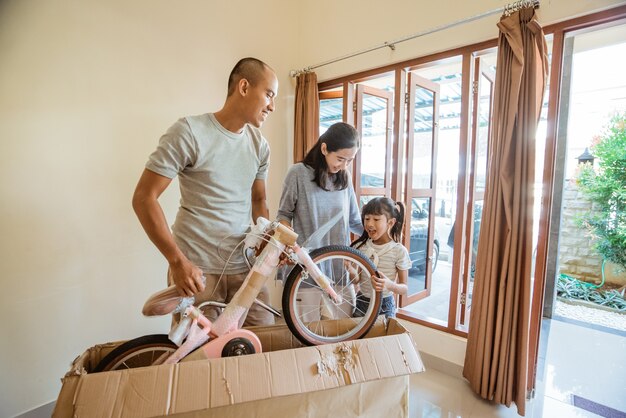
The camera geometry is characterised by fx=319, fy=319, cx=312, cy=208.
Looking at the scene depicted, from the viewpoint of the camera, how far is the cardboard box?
27.6 inches

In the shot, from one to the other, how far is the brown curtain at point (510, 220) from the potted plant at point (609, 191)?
5.66 feet

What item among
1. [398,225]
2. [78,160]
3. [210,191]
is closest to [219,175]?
[210,191]

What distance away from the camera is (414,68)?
2.29m

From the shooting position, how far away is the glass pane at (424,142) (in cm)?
263

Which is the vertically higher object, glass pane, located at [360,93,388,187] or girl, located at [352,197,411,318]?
glass pane, located at [360,93,388,187]

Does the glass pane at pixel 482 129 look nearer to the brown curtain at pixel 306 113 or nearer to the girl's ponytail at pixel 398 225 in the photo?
the girl's ponytail at pixel 398 225

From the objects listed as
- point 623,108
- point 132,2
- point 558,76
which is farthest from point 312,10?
point 623,108

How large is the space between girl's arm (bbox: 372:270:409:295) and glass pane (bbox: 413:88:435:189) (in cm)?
124

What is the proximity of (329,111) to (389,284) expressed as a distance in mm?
2247

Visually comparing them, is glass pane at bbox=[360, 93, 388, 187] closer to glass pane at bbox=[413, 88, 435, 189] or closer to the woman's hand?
glass pane at bbox=[413, 88, 435, 189]

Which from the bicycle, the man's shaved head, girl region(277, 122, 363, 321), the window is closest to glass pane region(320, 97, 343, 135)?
the window

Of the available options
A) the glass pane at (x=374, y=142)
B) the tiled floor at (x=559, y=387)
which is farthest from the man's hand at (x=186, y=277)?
the glass pane at (x=374, y=142)

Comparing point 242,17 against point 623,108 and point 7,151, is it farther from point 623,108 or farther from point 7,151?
point 623,108

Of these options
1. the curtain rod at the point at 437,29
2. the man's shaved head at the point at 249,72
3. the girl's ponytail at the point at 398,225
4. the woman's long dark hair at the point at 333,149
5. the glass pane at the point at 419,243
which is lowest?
A: the glass pane at the point at 419,243
